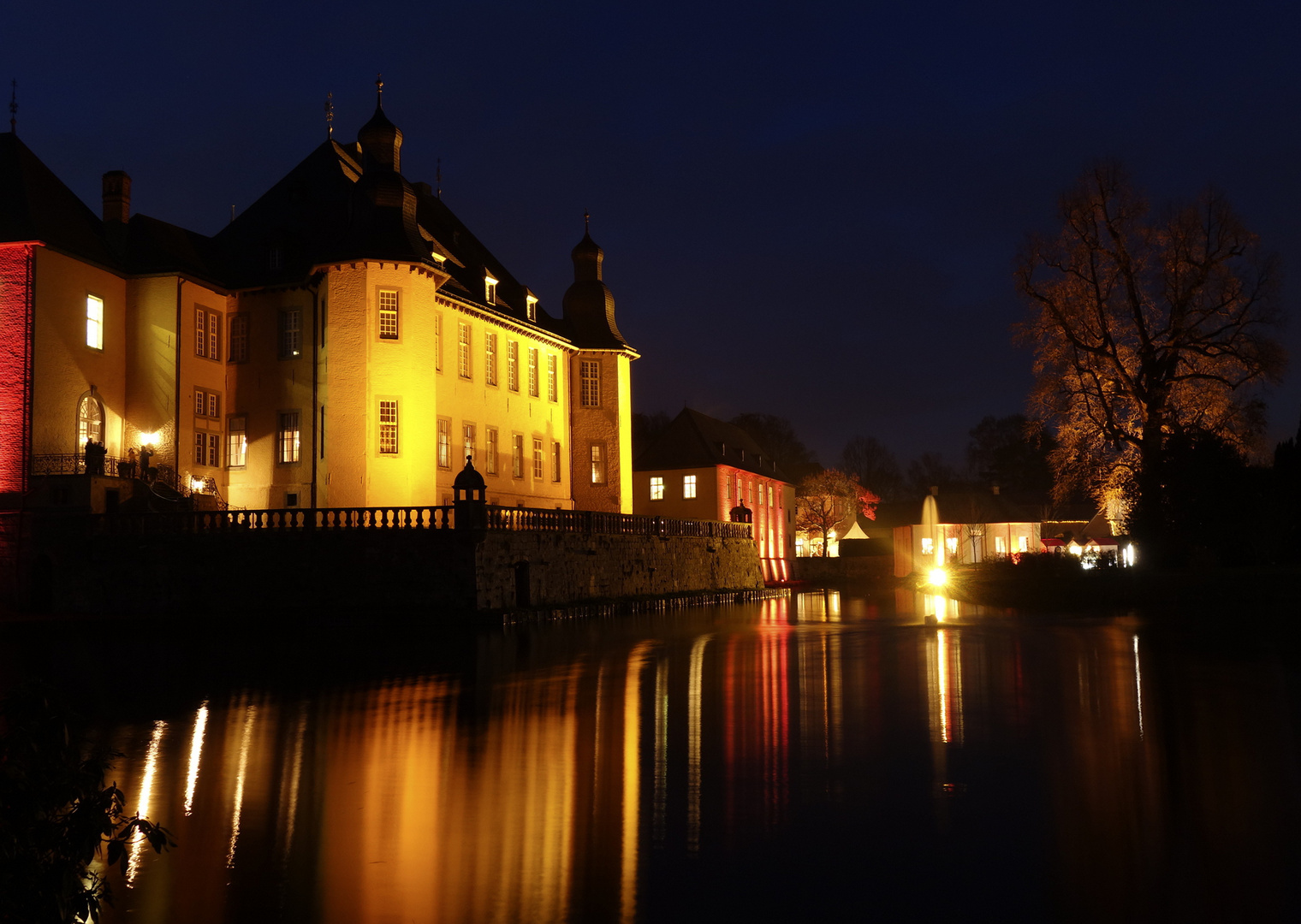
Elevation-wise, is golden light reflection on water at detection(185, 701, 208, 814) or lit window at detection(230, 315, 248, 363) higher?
lit window at detection(230, 315, 248, 363)

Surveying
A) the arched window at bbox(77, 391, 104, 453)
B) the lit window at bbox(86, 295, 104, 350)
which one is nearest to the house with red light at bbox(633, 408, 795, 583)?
the arched window at bbox(77, 391, 104, 453)

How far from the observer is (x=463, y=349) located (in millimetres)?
38938

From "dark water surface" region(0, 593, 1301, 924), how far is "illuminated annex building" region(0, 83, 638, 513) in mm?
17435

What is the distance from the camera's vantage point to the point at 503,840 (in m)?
6.56

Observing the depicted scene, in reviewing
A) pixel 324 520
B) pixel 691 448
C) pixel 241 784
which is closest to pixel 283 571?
pixel 324 520

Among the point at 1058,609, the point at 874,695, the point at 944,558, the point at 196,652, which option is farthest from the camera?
the point at 944,558

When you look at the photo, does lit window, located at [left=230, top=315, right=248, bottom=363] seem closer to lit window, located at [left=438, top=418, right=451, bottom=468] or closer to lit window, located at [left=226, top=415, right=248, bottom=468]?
lit window, located at [left=226, top=415, right=248, bottom=468]

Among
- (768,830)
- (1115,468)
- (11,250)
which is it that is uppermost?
(11,250)

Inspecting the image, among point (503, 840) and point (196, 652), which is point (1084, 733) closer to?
point (503, 840)

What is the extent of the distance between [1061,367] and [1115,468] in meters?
3.63

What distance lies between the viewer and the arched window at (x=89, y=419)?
1303 inches

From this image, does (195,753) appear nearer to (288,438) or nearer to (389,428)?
Answer: (389,428)

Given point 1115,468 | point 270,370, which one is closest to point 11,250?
point 270,370

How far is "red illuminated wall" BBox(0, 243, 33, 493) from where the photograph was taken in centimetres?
3084
